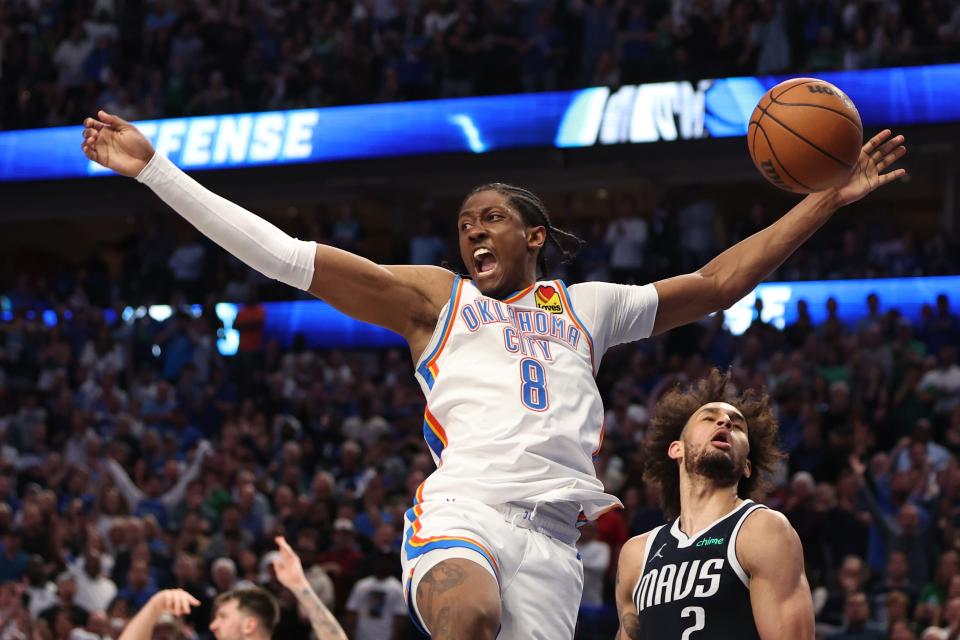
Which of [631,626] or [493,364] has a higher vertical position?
[493,364]

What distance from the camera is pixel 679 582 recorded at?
4.50 meters

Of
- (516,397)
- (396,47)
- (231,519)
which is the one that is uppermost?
(396,47)

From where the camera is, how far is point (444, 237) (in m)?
18.0

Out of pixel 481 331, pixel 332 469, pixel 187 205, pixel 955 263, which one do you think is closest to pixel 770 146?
pixel 481 331

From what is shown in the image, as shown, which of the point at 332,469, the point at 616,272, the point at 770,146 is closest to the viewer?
the point at 770,146

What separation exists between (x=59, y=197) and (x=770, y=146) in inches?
696

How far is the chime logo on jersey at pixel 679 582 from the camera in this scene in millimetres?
4426

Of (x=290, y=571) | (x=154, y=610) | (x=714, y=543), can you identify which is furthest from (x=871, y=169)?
(x=154, y=610)

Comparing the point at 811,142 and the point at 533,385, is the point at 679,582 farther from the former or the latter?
the point at 811,142

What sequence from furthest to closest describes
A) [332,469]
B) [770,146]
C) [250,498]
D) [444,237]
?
[444,237] < [332,469] < [250,498] < [770,146]

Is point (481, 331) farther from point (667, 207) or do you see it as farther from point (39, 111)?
point (39, 111)

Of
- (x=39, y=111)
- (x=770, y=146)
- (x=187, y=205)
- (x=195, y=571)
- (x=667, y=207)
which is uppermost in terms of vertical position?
(x=39, y=111)

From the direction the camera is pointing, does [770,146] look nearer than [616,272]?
Yes

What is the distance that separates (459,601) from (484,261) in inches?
46.5
